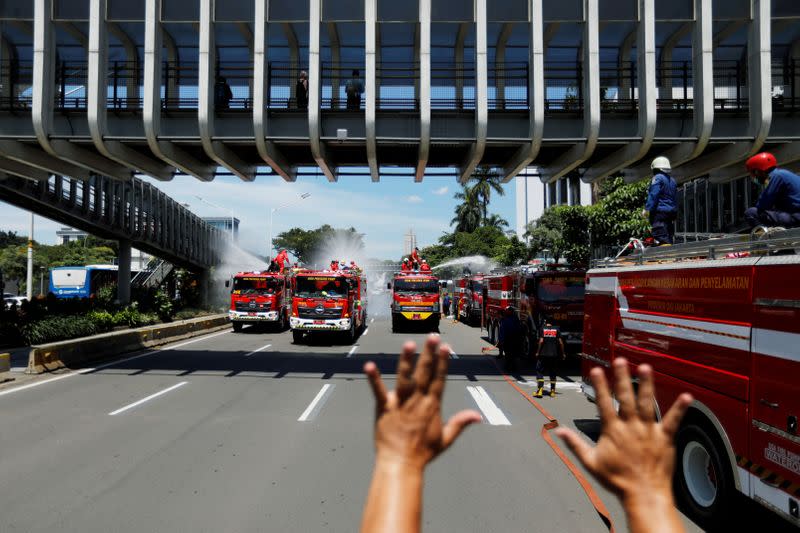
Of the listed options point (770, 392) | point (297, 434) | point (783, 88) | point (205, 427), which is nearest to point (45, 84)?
point (205, 427)

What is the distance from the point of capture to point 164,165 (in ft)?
54.2

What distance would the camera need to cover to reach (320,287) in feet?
71.6

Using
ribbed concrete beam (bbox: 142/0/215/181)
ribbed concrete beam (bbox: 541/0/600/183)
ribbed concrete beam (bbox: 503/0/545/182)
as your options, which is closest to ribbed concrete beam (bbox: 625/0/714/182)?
ribbed concrete beam (bbox: 541/0/600/183)

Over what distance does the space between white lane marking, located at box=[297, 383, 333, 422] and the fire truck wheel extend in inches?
226

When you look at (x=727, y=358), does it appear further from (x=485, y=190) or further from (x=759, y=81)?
(x=485, y=190)

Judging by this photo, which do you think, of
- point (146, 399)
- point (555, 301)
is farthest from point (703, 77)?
point (146, 399)

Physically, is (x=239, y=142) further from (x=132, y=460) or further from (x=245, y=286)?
(x=245, y=286)

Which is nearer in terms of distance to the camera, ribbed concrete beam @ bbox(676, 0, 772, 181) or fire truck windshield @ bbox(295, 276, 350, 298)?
ribbed concrete beam @ bbox(676, 0, 772, 181)

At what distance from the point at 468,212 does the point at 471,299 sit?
3782 centimetres

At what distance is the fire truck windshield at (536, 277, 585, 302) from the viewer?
15836 millimetres

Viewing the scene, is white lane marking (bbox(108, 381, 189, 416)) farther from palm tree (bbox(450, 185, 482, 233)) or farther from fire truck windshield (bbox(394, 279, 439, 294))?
palm tree (bbox(450, 185, 482, 233))

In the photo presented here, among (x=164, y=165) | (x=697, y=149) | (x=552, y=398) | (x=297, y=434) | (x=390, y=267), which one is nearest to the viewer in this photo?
(x=297, y=434)

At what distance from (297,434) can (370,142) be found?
7.54 metres

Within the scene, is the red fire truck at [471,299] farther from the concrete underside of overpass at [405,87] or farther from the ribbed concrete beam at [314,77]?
the ribbed concrete beam at [314,77]
